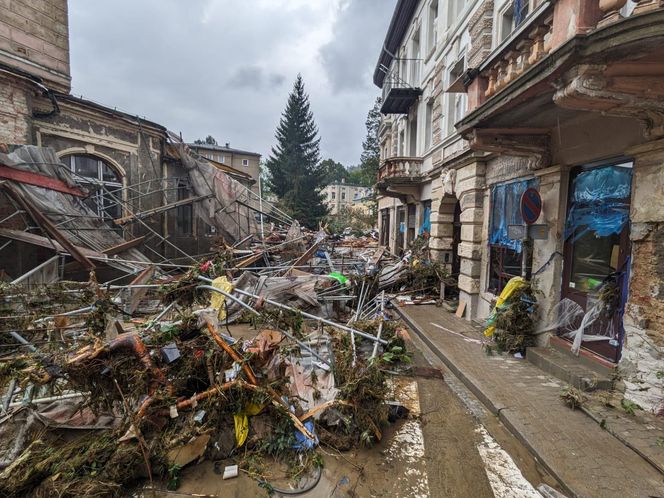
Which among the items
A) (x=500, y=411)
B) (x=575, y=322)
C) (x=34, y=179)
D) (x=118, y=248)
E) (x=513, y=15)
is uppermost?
(x=513, y=15)

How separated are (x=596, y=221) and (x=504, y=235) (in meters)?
2.22

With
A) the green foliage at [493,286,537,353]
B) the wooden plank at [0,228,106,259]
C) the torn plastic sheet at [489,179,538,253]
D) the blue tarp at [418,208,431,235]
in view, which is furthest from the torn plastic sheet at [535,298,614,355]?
Answer: the wooden plank at [0,228,106,259]

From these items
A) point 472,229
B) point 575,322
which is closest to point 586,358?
point 575,322

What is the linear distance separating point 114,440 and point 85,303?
3604 mm

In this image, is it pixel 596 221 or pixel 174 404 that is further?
pixel 596 221

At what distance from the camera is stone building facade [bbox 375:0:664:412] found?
321 centimetres

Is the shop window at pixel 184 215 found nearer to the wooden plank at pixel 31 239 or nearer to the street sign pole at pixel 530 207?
the wooden plank at pixel 31 239

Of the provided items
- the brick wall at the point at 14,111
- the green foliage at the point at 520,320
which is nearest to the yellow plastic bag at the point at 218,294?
the green foliage at the point at 520,320

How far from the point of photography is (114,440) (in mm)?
2988

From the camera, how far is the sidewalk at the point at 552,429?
2861 mm

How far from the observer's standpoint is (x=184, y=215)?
14219 millimetres

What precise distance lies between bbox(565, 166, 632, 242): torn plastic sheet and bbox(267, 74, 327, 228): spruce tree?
28357 mm

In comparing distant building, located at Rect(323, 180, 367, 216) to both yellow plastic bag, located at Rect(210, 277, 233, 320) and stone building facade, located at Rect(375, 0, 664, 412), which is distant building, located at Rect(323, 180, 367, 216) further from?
yellow plastic bag, located at Rect(210, 277, 233, 320)

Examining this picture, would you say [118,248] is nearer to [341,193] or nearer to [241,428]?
[241,428]
